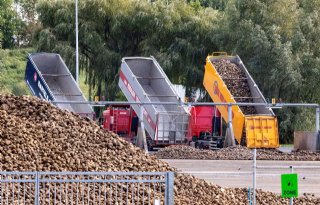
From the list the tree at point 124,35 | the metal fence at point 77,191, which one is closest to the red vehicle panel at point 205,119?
the tree at point 124,35

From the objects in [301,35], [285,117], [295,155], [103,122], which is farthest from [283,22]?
[295,155]

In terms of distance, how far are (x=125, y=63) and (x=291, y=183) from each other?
93.4 feet

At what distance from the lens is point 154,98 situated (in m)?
43.1

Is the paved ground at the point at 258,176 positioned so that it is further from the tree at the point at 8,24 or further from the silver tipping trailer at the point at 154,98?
the tree at the point at 8,24

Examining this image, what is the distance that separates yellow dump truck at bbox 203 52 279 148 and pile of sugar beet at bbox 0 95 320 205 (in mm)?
19302

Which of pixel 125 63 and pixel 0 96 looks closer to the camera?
pixel 0 96

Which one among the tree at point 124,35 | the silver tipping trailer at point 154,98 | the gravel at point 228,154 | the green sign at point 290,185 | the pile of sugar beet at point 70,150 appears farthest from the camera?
the tree at point 124,35

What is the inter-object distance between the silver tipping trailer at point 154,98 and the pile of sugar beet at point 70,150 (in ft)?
63.4

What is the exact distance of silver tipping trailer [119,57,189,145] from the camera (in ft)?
135

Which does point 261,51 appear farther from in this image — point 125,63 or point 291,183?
point 291,183

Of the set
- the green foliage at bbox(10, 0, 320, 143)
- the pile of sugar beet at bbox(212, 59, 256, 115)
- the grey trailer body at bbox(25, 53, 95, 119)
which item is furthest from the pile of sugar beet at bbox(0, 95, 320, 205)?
the green foliage at bbox(10, 0, 320, 143)

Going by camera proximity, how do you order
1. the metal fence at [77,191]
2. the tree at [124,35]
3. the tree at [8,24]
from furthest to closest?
the tree at [8,24] < the tree at [124,35] < the metal fence at [77,191]

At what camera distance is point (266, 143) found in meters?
41.1

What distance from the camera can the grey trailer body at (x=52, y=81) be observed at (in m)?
42.8
